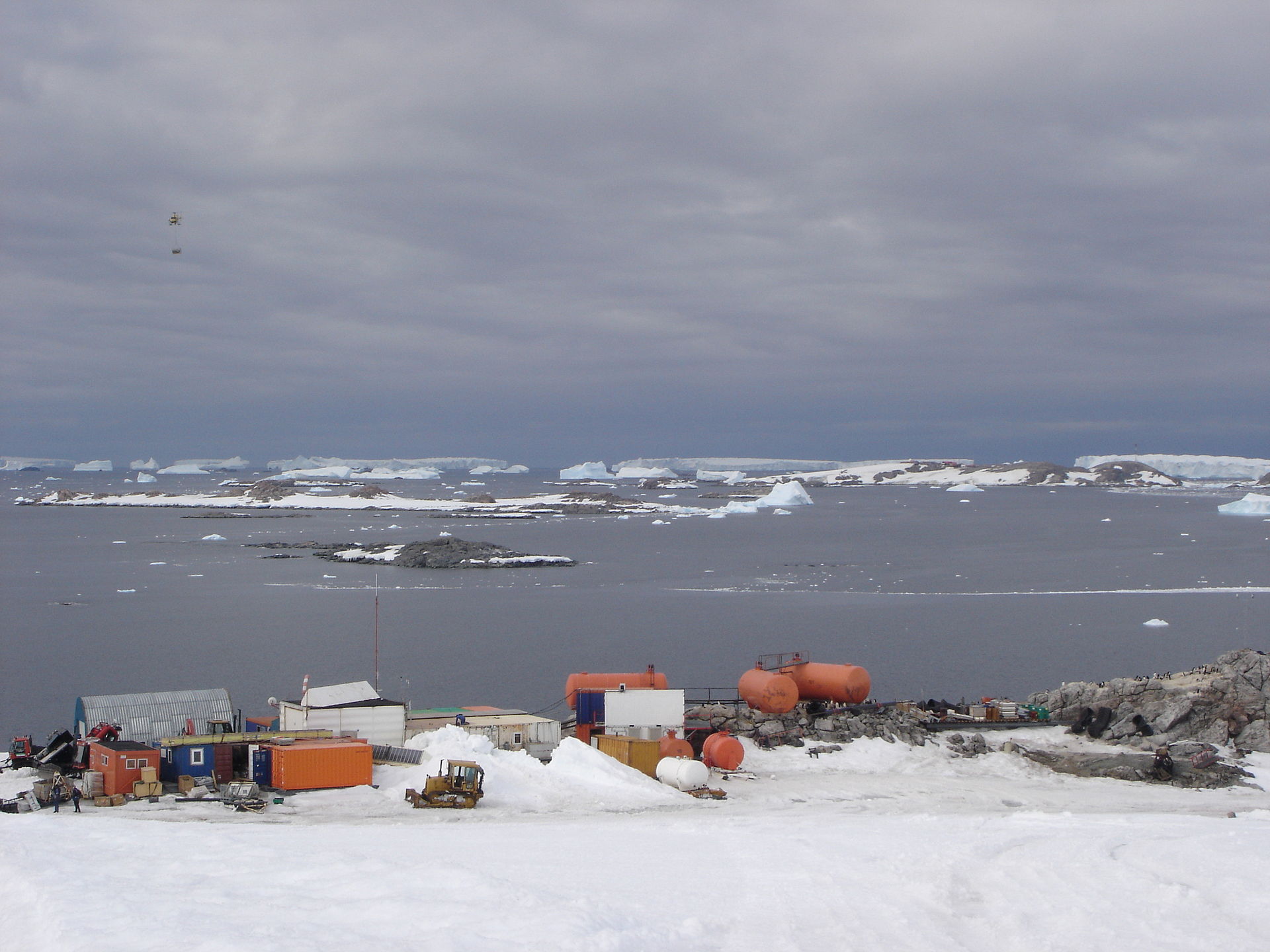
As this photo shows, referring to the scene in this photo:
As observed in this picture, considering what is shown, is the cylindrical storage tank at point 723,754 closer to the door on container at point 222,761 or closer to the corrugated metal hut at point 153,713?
the door on container at point 222,761

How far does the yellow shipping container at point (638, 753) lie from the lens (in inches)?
872

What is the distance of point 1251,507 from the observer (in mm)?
129500

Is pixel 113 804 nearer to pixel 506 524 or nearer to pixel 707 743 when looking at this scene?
pixel 707 743

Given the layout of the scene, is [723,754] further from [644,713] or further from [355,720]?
[355,720]

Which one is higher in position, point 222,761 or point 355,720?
point 355,720

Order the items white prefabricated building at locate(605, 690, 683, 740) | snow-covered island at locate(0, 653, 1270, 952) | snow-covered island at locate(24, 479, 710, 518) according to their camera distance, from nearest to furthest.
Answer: snow-covered island at locate(0, 653, 1270, 952), white prefabricated building at locate(605, 690, 683, 740), snow-covered island at locate(24, 479, 710, 518)

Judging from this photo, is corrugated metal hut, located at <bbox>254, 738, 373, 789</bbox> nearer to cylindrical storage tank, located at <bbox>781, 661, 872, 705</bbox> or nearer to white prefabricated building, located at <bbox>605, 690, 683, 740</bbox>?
white prefabricated building, located at <bbox>605, 690, 683, 740</bbox>

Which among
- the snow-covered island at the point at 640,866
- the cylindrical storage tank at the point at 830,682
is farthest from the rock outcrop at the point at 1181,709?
the cylindrical storage tank at the point at 830,682

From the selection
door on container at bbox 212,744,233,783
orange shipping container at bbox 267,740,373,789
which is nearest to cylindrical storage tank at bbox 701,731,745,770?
orange shipping container at bbox 267,740,373,789

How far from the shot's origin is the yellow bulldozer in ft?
62.0

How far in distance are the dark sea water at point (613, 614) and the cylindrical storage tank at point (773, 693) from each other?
8172mm

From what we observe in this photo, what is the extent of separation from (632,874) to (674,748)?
890 centimetres

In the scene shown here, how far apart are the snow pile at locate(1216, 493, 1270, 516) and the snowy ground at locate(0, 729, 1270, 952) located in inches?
4903

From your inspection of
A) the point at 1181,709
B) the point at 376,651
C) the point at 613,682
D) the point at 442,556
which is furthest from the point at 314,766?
the point at 442,556
